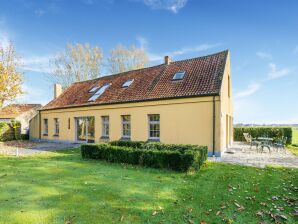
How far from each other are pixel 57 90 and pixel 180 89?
18751 millimetres

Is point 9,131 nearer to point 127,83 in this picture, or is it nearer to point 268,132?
point 127,83

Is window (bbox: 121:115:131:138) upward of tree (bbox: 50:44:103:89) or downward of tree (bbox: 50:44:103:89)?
downward

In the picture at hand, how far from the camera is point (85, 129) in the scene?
68.4ft

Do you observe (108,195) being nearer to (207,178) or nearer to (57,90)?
(207,178)

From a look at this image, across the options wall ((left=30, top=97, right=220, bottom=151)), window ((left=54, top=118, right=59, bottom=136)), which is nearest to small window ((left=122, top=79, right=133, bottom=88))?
wall ((left=30, top=97, right=220, bottom=151))

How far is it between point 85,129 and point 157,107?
8.97 m

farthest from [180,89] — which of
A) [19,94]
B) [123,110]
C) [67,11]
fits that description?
[19,94]

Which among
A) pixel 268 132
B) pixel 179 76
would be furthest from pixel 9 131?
pixel 268 132

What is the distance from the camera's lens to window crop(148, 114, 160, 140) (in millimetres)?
15609

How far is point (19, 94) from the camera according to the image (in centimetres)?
1880

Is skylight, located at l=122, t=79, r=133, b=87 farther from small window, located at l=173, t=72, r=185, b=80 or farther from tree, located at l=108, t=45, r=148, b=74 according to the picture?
tree, located at l=108, t=45, r=148, b=74

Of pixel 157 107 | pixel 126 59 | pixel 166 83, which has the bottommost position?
pixel 157 107

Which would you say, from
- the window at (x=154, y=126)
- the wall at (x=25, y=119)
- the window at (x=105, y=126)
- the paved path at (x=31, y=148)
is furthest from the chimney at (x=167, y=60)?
A: the wall at (x=25, y=119)

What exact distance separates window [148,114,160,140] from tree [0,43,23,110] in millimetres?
12027
